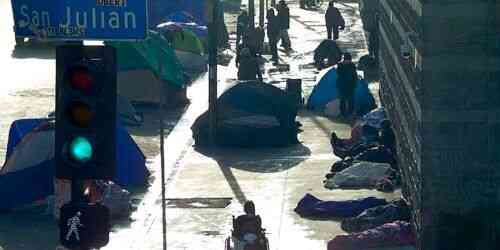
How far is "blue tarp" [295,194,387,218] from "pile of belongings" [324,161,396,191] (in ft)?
4.48

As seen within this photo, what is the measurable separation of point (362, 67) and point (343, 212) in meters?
16.5

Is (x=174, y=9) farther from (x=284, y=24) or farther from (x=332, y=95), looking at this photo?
(x=332, y=95)

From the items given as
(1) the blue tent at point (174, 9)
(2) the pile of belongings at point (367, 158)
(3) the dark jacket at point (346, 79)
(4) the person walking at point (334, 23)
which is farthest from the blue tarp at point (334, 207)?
(1) the blue tent at point (174, 9)

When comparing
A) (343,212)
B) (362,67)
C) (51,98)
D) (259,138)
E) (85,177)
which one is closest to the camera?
(85,177)

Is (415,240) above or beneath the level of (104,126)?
beneath

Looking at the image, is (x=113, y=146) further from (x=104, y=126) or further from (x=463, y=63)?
(x=463, y=63)

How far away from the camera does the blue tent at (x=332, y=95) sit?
31.6m

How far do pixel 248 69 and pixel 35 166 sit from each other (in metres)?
13.3

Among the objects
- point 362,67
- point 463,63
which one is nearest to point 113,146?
point 463,63

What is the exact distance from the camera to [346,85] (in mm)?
30922

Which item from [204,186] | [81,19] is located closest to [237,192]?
[204,186]

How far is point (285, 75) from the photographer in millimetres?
38906

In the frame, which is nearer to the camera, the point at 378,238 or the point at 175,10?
the point at 378,238

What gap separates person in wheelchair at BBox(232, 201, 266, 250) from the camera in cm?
1775
